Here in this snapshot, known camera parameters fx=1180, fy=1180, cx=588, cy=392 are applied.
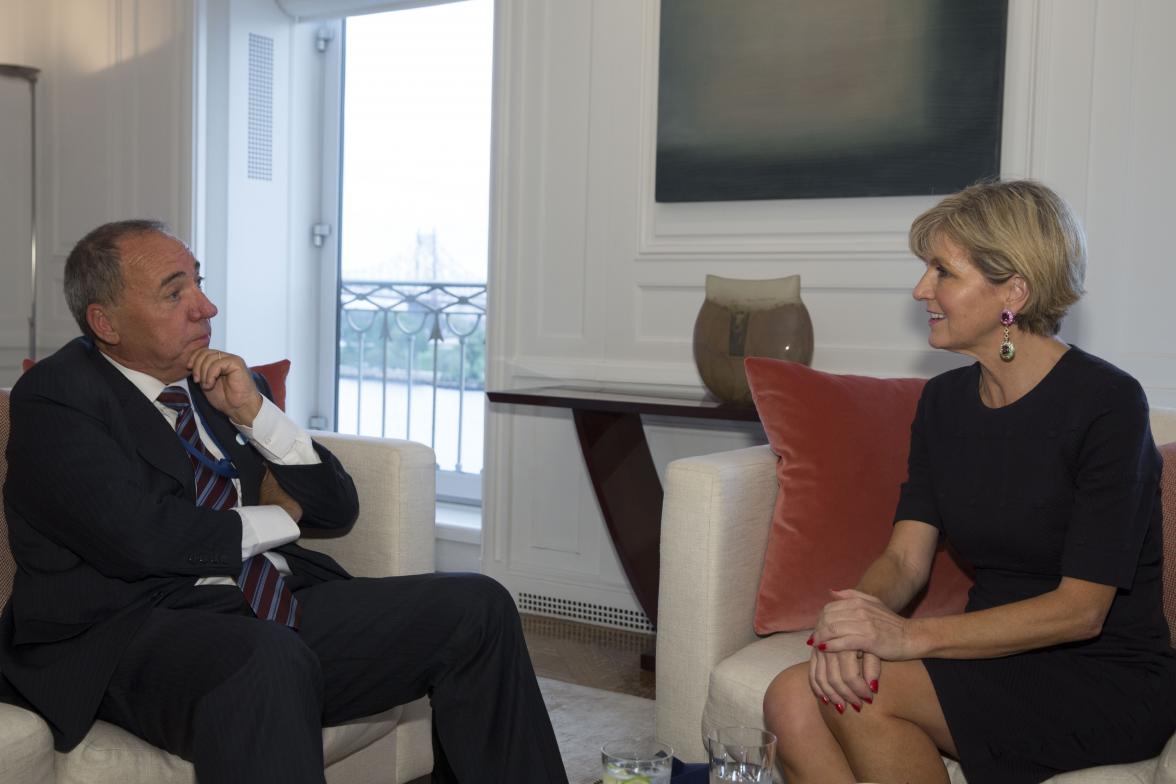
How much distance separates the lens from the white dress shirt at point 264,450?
189 centimetres

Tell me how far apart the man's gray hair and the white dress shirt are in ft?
0.34

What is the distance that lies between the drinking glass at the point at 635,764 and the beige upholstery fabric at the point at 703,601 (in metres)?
0.68

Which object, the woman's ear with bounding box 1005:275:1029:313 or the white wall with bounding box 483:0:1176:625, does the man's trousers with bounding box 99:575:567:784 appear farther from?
A: the white wall with bounding box 483:0:1176:625

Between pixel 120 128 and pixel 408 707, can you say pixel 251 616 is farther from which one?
pixel 120 128

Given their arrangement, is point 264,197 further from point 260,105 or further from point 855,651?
point 855,651

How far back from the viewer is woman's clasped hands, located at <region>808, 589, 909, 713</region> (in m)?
1.60

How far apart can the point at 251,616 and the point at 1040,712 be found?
45.7 inches

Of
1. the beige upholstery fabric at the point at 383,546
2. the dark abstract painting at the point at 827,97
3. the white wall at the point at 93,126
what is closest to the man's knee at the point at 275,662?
the beige upholstery fabric at the point at 383,546

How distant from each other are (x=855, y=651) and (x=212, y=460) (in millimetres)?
1084

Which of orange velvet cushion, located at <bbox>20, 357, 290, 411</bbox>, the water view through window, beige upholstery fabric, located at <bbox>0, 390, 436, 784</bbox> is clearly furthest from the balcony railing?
beige upholstery fabric, located at <bbox>0, 390, 436, 784</bbox>

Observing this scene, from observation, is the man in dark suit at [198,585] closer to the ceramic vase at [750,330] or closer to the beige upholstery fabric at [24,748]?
the beige upholstery fabric at [24,748]

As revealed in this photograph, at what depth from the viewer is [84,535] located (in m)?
1.73

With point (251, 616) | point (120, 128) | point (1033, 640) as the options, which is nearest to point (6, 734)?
point (251, 616)

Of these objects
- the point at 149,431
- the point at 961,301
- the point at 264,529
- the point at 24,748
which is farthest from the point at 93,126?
the point at 961,301
